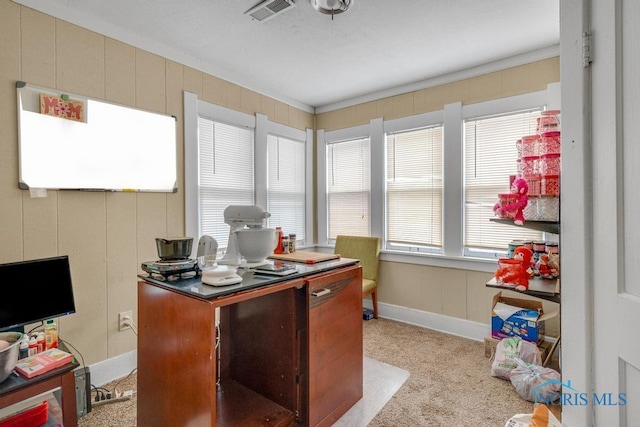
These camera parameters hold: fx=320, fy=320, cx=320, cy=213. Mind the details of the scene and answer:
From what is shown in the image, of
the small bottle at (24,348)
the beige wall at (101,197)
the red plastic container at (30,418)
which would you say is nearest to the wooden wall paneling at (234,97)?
the beige wall at (101,197)

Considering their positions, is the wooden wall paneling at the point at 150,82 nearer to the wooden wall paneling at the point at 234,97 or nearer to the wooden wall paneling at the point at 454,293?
the wooden wall paneling at the point at 234,97

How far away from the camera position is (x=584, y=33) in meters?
1.00

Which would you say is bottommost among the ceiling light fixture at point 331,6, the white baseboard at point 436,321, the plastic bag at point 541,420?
the white baseboard at point 436,321

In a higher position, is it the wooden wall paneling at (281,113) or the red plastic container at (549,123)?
the wooden wall paneling at (281,113)

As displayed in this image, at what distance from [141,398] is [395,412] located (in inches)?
57.3

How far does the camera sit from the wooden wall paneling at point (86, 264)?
2121mm

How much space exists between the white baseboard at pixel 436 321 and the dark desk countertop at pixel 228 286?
6.48ft

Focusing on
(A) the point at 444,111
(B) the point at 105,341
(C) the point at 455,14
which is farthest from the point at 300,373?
(A) the point at 444,111

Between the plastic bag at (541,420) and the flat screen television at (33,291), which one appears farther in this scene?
the flat screen television at (33,291)

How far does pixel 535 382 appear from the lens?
209 centimetres

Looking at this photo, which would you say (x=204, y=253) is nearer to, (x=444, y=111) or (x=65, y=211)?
(x=65, y=211)

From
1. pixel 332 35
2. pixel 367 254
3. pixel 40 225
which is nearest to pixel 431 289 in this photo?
pixel 367 254

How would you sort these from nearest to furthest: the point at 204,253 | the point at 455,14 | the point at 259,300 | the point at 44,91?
the point at 204,253 < the point at 259,300 < the point at 44,91 < the point at 455,14
